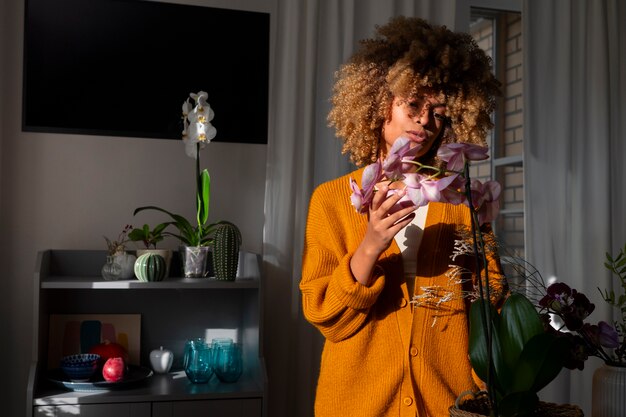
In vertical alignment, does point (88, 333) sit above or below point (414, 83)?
below

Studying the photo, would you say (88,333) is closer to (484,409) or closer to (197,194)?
(197,194)

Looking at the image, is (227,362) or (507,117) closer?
(227,362)

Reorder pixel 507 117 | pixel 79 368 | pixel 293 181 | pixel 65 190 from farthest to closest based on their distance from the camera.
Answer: pixel 507 117
pixel 293 181
pixel 65 190
pixel 79 368

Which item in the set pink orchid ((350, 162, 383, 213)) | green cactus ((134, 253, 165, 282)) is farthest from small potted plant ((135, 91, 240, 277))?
pink orchid ((350, 162, 383, 213))

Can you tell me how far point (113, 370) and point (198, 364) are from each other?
26 centimetres

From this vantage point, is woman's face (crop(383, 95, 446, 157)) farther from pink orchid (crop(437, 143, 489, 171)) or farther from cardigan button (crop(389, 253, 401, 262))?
pink orchid (crop(437, 143, 489, 171))

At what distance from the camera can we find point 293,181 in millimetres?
2609

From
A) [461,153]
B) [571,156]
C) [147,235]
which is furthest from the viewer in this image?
[571,156]

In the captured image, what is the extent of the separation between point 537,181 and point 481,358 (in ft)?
7.12

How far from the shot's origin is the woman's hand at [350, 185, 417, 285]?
3.81 feet

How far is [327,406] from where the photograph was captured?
143 centimetres

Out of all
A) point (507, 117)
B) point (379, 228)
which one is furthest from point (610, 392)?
point (507, 117)

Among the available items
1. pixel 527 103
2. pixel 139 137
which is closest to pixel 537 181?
pixel 527 103

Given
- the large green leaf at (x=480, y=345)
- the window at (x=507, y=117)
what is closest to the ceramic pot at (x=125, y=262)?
the large green leaf at (x=480, y=345)
